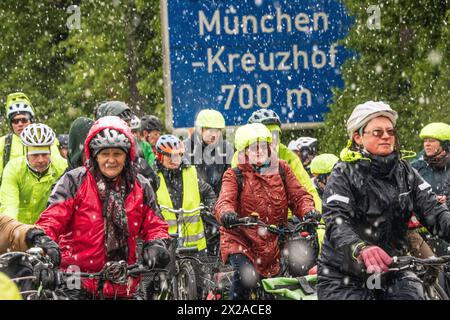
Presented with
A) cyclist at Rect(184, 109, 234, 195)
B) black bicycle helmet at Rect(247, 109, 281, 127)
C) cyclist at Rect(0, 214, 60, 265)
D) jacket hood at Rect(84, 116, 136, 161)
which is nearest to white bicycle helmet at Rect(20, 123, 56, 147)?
black bicycle helmet at Rect(247, 109, 281, 127)

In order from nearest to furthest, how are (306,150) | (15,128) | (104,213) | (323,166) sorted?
(104,213) < (15,128) < (323,166) < (306,150)

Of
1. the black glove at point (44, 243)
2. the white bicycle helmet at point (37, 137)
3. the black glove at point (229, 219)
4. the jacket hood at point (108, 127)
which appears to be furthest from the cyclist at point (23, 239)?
the white bicycle helmet at point (37, 137)

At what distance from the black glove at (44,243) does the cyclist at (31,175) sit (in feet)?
12.9

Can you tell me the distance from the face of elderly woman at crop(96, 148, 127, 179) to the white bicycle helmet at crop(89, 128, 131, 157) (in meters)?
0.03

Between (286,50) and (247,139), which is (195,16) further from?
(247,139)

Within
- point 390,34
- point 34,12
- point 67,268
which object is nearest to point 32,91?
point 34,12

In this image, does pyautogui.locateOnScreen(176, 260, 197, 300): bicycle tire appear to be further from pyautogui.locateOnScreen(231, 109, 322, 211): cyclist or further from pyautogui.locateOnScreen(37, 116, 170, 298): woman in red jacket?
pyautogui.locateOnScreen(37, 116, 170, 298): woman in red jacket

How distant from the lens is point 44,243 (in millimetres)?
6645

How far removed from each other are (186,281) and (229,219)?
2551 millimetres

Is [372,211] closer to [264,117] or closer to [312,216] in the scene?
[312,216]

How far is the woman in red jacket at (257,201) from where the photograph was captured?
949 centimetres

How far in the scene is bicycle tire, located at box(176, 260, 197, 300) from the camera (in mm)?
11547

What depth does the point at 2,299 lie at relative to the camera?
13.7 feet

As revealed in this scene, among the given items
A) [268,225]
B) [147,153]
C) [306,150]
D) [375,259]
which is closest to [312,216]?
[268,225]
